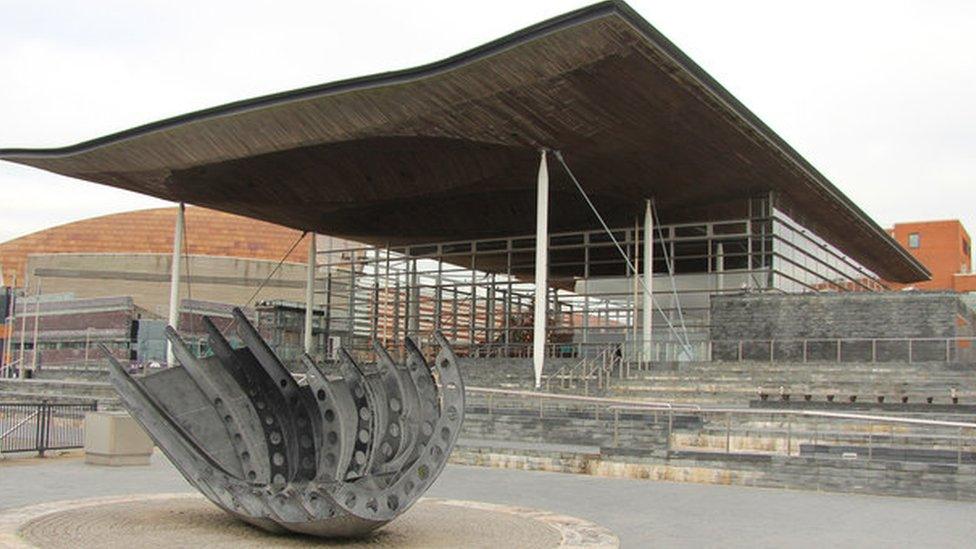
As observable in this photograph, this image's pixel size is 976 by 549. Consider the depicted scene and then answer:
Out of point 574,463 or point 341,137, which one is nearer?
point 574,463

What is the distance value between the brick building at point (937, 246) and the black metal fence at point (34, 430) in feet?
263

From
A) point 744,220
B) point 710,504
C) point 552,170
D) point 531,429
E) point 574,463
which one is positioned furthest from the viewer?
point 744,220

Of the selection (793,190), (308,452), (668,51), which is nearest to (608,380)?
(668,51)

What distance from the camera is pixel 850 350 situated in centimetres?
2728

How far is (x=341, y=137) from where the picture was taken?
29.9m

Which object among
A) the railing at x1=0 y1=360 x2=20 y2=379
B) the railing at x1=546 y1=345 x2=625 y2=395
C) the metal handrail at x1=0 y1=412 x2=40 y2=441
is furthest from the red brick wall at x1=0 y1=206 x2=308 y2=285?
the metal handrail at x1=0 y1=412 x2=40 y2=441

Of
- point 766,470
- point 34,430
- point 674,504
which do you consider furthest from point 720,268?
point 34,430

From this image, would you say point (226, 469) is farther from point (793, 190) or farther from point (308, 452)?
point (793, 190)

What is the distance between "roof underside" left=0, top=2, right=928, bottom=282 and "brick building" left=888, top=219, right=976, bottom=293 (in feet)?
158

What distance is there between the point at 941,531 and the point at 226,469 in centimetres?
812

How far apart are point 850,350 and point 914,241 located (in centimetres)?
6845

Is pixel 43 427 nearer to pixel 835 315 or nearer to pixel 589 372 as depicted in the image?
pixel 589 372

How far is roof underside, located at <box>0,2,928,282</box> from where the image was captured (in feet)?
80.6

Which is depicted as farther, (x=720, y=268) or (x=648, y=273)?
(x=720, y=268)
